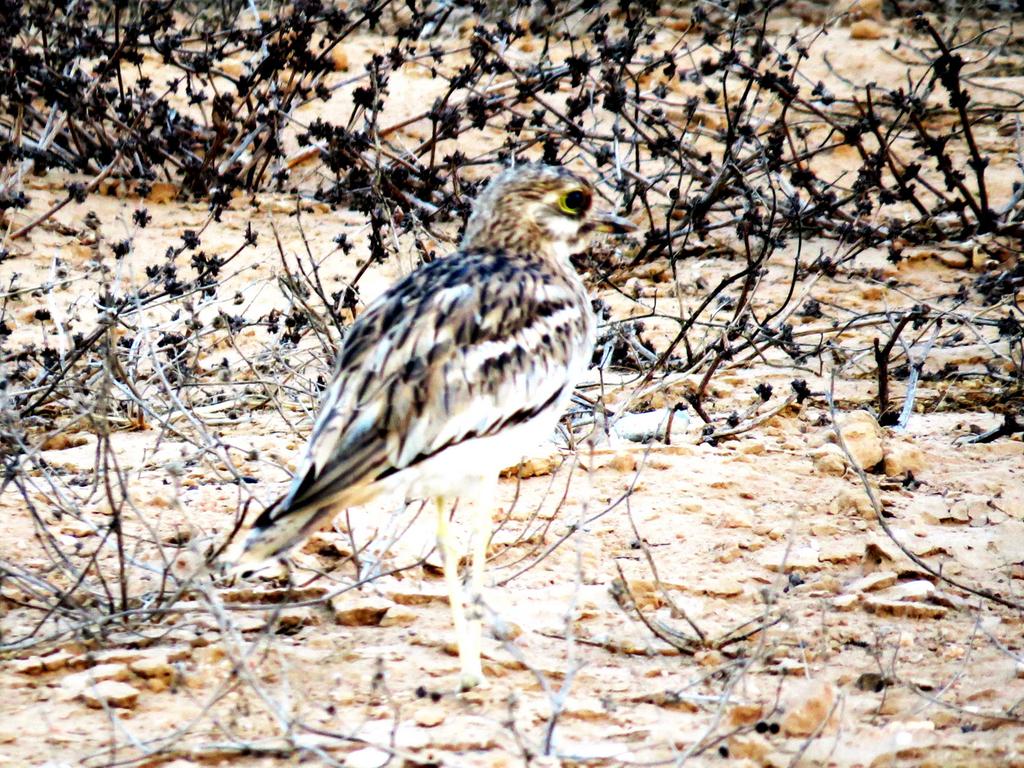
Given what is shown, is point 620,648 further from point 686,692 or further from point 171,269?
point 171,269

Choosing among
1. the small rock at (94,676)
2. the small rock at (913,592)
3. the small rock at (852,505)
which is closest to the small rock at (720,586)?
the small rock at (913,592)

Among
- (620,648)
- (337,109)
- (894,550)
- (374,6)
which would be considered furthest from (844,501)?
(337,109)

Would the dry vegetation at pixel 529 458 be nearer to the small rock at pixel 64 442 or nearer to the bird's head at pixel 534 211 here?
the small rock at pixel 64 442

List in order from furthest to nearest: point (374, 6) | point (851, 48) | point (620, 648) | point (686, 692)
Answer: point (851, 48) < point (374, 6) < point (620, 648) < point (686, 692)

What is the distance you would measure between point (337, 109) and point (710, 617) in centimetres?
473

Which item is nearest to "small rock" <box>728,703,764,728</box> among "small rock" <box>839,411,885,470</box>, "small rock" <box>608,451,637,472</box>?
"small rock" <box>608,451,637,472</box>

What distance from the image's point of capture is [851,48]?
8781mm

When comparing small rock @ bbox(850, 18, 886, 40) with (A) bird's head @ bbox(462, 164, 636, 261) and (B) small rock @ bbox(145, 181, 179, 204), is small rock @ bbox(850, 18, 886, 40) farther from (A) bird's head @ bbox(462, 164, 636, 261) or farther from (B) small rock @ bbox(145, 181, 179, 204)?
(A) bird's head @ bbox(462, 164, 636, 261)

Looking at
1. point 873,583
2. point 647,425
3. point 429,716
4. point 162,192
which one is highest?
point 162,192

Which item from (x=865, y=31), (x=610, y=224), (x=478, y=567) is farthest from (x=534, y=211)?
(x=865, y=31)

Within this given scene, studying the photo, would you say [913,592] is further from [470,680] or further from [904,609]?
[470,680]

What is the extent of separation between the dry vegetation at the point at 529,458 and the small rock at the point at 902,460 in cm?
1

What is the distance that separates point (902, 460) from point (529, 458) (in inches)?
48.8

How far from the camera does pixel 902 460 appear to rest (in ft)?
15.7
